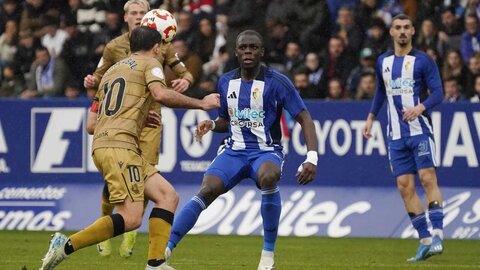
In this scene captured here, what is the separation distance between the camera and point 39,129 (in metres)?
17.2

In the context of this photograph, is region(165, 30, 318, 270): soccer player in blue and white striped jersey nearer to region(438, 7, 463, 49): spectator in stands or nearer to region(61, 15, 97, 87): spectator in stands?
region(438, 7, 463, 49): spectator in stands

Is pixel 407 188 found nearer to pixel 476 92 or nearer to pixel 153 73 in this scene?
pixel 153 73

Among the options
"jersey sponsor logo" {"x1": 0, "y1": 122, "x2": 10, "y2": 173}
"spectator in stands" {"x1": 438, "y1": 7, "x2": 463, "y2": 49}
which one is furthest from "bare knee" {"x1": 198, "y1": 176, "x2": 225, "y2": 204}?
"spectator in stands" {"x1": 438, "y1": 7, "x2": 463, "y2": 49}

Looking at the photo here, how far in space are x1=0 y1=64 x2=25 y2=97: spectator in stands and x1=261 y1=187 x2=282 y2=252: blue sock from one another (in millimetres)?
10793

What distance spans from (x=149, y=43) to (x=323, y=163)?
706 centimetres

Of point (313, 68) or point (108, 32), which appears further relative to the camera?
point (108, 32)

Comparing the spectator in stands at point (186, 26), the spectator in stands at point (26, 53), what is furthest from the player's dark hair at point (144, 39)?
the spectator in stands at point (26, 53)

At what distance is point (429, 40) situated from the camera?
19094 mm

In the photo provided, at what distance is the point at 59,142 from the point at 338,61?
16.3 feet

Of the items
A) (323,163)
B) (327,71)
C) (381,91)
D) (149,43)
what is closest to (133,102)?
(149,43)

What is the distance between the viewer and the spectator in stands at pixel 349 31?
64.6 ft

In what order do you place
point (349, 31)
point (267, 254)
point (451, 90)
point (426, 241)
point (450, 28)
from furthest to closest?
point (349, 31) → point (450, 28) → point (451, 90) → point (426, 241) → point (267, 254)

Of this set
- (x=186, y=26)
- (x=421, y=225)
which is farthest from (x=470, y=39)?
→ (x=421, y=225)

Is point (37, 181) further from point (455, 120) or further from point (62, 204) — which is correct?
point (455, 120)
